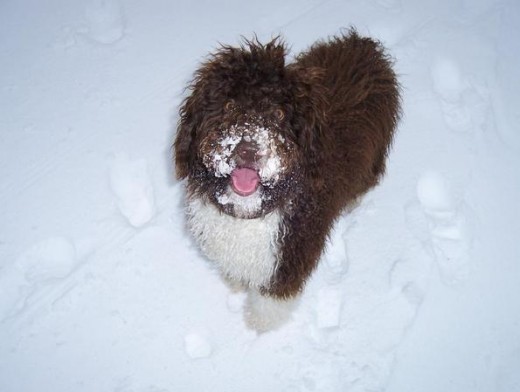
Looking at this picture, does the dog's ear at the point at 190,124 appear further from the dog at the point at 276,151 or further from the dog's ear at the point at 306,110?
the dog's ear at the point at 306,110

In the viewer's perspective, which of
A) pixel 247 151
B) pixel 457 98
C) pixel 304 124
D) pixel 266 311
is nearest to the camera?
pixel 247 151

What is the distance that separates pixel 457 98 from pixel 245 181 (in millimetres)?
2727

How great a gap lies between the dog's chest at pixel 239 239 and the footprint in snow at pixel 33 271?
107cm

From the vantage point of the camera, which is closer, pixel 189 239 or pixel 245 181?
pixel 245 181

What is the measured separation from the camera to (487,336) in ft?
9.94

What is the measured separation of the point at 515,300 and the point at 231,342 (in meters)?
1.99

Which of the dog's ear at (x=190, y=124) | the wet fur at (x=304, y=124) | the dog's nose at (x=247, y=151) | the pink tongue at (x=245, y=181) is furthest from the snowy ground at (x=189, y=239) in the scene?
the dog's nose at (x=247, y=151)

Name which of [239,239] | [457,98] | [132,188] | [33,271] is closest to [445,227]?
[457,98]

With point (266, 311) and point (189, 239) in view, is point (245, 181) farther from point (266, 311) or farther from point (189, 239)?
point (189, 239)

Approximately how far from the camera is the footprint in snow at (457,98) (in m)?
3.82

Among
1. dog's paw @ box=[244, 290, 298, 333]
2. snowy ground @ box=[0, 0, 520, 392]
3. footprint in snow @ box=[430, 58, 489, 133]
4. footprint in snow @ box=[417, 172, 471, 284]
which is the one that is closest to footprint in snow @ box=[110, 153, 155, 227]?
snowy ground @ box=[0, 0, 520, 392]

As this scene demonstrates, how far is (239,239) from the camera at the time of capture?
233 centimetres

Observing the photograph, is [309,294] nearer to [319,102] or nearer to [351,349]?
[351,349]

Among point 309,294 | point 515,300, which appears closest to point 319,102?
point 309,294
